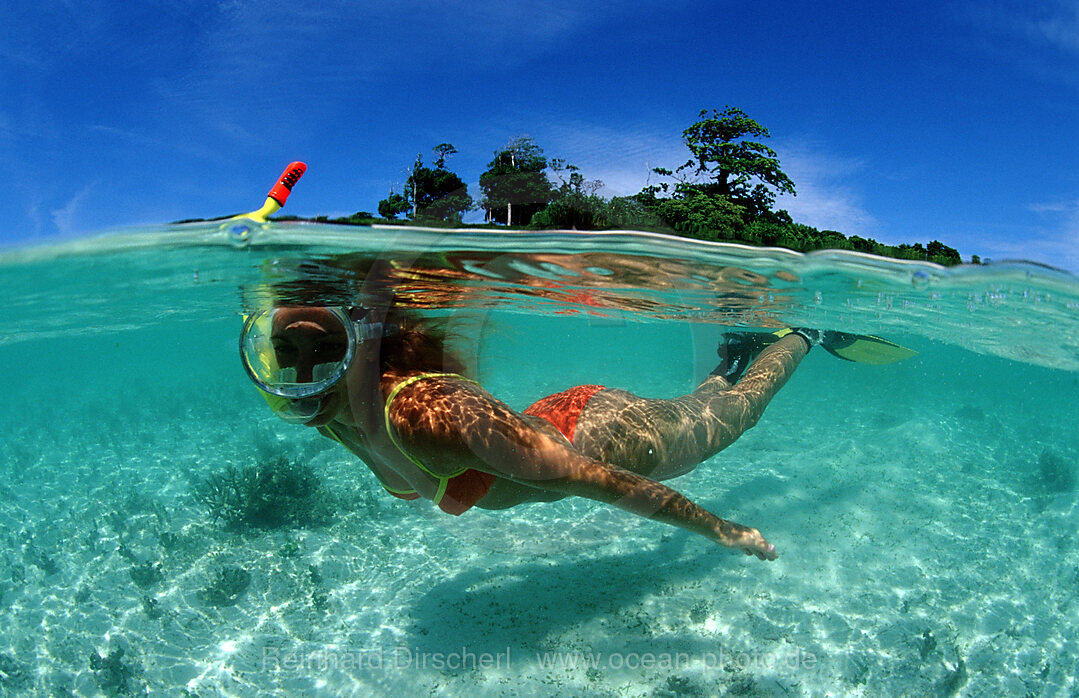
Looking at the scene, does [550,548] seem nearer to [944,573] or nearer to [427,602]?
[427,602]

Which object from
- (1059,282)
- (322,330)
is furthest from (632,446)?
(1059,282)

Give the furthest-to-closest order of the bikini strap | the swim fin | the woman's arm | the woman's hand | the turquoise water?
the swim fin < the turquoise water < the woman's hand < the bikini strap < the woman's arm

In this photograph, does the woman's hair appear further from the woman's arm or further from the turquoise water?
the woman's arm

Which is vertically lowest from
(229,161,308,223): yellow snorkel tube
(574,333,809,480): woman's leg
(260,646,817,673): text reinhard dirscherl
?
(260,646,817,673): text reinhard dirscherl

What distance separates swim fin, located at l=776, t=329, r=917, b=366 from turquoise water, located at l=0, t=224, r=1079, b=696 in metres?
1.27

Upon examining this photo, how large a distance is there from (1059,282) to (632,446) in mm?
11460

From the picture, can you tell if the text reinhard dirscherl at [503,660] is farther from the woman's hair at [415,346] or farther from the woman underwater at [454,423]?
the woman's hair at [415,346]

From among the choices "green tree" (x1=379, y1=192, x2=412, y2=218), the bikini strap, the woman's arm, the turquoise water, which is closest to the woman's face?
the bikini strap

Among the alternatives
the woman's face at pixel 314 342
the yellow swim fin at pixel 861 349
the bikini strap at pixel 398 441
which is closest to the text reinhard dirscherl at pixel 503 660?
the bikini strap at pixel 398 441

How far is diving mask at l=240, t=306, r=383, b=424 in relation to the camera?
3.57m

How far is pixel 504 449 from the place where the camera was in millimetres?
3049

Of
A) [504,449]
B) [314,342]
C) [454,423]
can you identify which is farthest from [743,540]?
[314,342]

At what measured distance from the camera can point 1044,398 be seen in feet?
242

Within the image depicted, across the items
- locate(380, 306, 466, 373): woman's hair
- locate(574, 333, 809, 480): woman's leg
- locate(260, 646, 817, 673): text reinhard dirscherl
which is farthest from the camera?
locate(260, 646, 817, 673): text reinhard dirscherl
